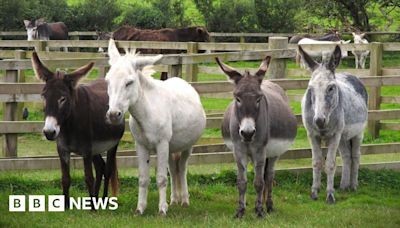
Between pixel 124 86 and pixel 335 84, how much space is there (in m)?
2.87

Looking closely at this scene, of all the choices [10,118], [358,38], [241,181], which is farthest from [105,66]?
[358,38]

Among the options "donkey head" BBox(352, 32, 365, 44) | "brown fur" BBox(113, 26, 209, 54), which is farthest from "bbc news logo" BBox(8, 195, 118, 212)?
"donkey head" BBox(352, 32, 365, 44)

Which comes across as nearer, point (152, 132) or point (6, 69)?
point (152, 132)

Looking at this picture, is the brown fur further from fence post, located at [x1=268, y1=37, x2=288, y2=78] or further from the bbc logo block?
the bbc logo block

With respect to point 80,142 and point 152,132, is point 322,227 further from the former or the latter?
point 80,142

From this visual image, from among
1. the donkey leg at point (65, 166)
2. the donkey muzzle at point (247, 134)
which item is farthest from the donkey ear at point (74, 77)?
the donkey muzzle at point (247, 134)

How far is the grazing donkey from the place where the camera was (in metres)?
9.05

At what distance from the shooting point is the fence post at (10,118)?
9.44 meters

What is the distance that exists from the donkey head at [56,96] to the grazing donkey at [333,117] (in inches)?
113

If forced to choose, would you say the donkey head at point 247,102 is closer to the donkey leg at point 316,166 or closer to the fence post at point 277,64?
the donkey leg at point 316,166

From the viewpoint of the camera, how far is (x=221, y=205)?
8.68m

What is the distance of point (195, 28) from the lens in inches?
1102

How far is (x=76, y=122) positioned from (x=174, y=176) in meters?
1.44

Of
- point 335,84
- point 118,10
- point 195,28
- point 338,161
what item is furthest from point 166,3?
point 335,84
